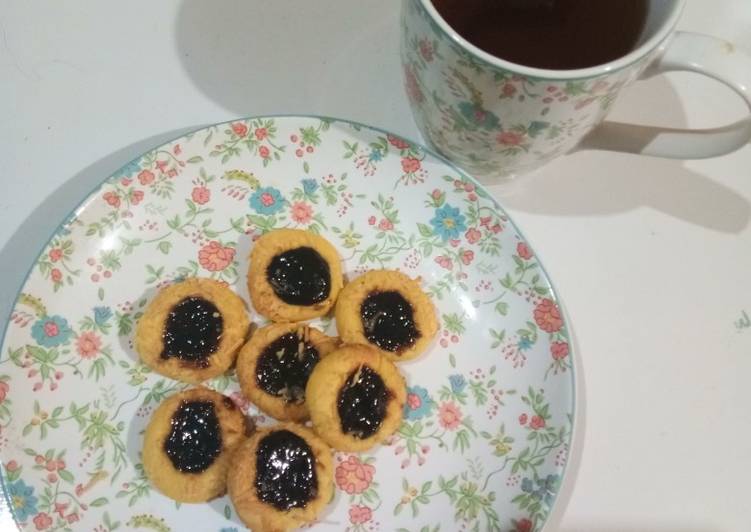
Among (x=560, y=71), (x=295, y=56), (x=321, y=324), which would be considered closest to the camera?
(x=560, y=71)

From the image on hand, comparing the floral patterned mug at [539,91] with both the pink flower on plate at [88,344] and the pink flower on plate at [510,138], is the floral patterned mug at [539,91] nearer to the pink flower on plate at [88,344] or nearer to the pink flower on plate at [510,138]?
the pink flower on plate at [510,138]

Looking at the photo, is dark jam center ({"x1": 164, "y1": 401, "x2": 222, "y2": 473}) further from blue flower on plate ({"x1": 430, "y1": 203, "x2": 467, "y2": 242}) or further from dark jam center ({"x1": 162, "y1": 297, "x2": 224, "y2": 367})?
blue flower on plate ({"x1": 430, "y1": 203, "x2": 467, "y2": 242})

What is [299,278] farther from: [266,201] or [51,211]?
[51,211]

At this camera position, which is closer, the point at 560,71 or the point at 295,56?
the point at 560,71

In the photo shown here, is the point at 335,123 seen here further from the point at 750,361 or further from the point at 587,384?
the point at 750,361

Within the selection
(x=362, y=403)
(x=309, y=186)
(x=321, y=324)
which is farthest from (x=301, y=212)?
(x=362, y=403)

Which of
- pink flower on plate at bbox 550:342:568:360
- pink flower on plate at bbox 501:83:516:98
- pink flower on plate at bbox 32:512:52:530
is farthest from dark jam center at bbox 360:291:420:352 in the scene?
pink flower on plate at bbox 32:512:52:530

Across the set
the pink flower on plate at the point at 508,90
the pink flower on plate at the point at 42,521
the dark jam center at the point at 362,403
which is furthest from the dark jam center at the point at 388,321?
the pink flower on plate at the point at 42,521
